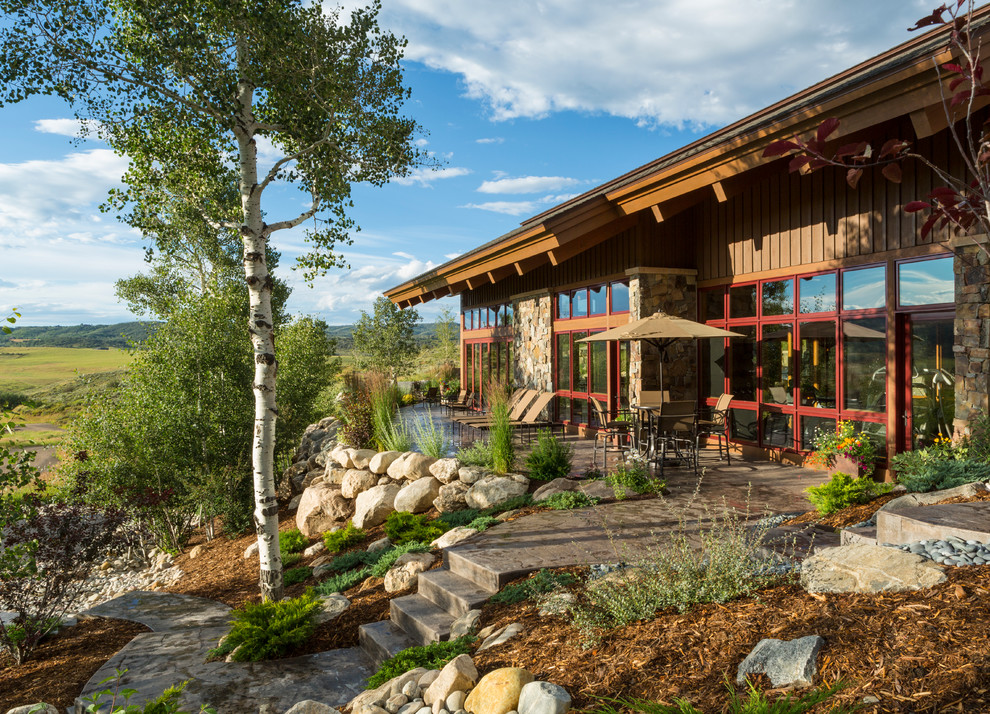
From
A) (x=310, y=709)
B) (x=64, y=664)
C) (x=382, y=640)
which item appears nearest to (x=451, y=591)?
(x=382, y=640)

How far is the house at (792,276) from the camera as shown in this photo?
6.02 metres

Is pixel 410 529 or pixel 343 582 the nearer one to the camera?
pixel 343 582

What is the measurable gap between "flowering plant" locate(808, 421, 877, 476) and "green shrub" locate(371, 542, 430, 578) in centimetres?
471

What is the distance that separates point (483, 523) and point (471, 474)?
147 cm

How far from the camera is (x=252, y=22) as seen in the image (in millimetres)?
5887

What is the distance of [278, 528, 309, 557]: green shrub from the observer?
7.88 m

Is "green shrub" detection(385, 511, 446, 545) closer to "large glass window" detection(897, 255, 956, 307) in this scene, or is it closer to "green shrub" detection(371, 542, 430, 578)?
"green shrub" detection(371, 542, 430, 578)

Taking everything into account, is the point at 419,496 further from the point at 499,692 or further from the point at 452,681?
the point at 499,692

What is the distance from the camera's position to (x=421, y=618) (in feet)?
13.7

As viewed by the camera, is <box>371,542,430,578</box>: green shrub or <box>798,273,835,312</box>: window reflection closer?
<box>371,542,430,578</box>: green shrub

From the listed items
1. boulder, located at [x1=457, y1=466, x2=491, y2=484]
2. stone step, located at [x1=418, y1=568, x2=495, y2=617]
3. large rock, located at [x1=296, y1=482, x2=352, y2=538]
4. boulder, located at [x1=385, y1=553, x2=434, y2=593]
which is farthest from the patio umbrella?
large rock, located at [x1=296, y1=482, x2=352, y2=538]

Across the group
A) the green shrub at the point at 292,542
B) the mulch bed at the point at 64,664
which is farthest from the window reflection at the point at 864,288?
the mulch bed at the point at 64,664

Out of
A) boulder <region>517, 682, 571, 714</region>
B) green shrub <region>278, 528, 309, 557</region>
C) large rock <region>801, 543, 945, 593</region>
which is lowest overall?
green shrub <region>278, 528, 309, 557</region>

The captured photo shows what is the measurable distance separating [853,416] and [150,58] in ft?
27.6
